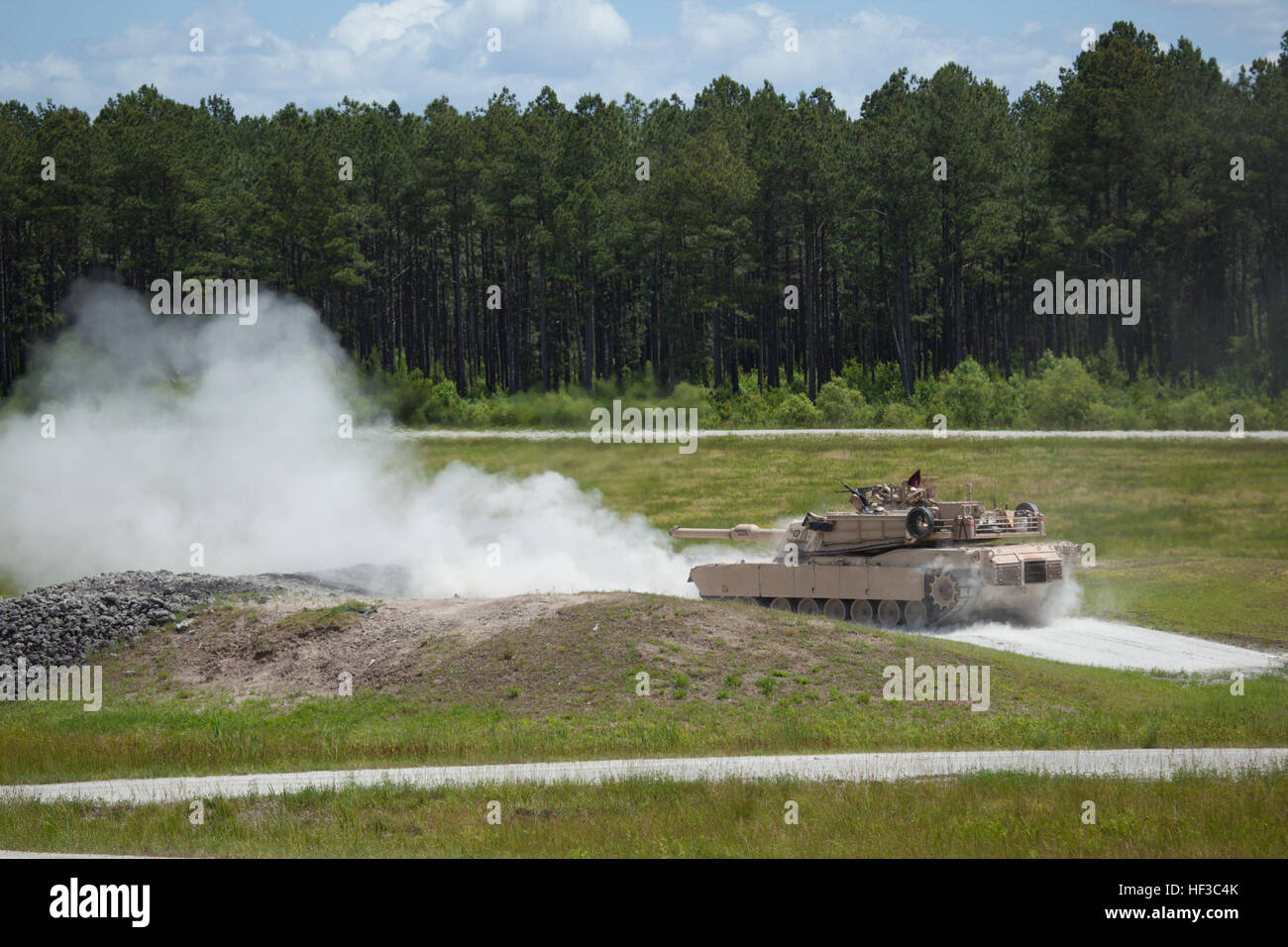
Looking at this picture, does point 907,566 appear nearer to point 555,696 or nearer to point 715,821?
point 555,696

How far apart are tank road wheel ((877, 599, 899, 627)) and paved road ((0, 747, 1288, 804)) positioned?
1333 cm

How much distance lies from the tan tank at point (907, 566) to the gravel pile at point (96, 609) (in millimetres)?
12223

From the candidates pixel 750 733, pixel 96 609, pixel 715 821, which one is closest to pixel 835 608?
pixel 750 733

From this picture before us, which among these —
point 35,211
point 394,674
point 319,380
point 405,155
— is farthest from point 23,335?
point 394,674

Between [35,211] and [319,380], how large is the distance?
4538 centimetres

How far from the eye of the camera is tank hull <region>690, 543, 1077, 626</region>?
31.5 metres

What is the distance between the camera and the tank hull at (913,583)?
1241 inches

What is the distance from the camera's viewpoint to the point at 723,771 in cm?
1819

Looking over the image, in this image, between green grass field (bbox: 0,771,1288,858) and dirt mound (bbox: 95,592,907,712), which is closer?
green grass field (bbox: 0,771,1288,858)

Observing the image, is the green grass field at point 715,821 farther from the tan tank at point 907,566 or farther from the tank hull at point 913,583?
the tan tank at point 907,566

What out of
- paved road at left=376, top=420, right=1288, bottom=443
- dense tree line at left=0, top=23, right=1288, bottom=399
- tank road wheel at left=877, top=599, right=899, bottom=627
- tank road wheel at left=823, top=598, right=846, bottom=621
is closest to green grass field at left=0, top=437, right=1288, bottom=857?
tank road wheel at left=877, top=599, right=899, bottom=627

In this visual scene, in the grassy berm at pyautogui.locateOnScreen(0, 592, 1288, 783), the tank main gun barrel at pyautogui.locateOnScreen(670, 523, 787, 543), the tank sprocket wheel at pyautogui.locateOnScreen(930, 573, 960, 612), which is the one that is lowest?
the grassy berm at pyautogui.locateOnScreen(0, 592, 1288, 783)

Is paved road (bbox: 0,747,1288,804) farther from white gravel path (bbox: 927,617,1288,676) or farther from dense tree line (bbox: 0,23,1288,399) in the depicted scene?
dense tree line (bbox: 0,23,1288,399)

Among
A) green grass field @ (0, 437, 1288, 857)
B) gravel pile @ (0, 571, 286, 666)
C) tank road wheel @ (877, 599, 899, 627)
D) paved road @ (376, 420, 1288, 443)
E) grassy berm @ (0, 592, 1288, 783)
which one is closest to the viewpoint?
green grass field @ (0, 437, 1288, 857)
